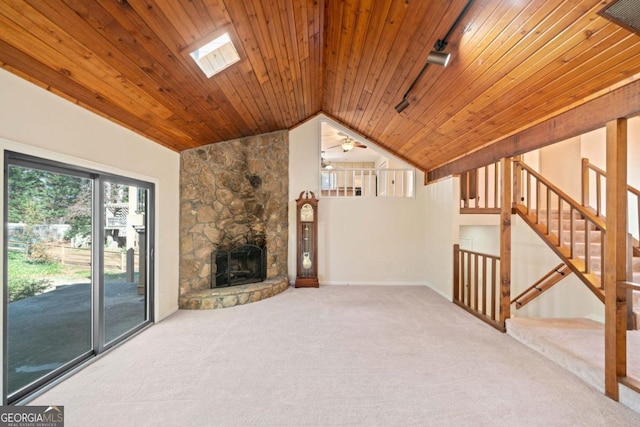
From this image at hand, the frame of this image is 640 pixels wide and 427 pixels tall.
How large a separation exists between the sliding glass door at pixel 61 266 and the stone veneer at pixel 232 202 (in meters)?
1.10

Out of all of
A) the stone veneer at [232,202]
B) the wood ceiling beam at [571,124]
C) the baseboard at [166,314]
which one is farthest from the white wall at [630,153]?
the baseboard at [166,314]

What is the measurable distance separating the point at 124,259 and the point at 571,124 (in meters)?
4.73

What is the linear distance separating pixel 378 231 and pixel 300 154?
229cm

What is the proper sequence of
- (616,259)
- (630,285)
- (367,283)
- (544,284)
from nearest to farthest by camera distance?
1. (630,285)
2. (616,259)
3. (544,284)
4. (367,283)

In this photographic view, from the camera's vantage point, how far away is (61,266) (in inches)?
98.3

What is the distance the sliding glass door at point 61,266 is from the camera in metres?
2.11

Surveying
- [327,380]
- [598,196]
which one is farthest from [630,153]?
[327,380]

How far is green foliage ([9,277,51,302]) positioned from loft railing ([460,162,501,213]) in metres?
5.54

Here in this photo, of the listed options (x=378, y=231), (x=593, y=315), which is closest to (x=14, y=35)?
(x=378, y=231)

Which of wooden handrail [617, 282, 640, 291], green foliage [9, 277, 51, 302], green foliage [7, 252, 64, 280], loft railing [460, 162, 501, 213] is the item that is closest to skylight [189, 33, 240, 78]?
green foliage [7, 252, 64, 280]

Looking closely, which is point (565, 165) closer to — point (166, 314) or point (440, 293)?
point (440, 293)

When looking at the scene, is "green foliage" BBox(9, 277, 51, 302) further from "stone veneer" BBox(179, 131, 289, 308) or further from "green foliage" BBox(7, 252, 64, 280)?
"stone veneer" BBox(179, 131, 289, 308)

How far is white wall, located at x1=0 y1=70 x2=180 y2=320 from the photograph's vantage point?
1979 millimetres

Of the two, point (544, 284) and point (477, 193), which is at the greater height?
point (477, 193)
